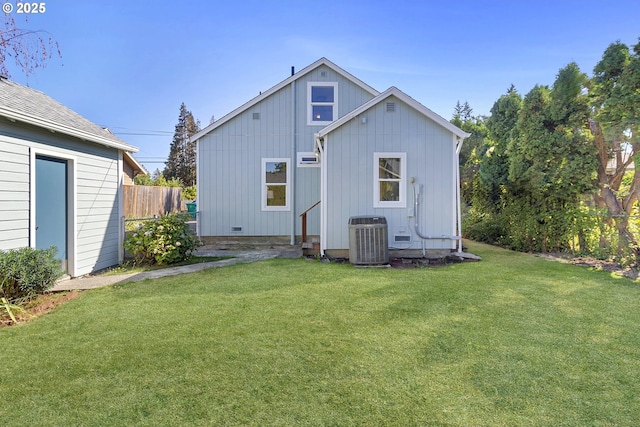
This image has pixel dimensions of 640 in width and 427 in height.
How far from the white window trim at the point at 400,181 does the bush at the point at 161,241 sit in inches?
179

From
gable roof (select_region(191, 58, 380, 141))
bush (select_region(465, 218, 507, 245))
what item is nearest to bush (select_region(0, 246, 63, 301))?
gable roof (select_region(191, 58, 380, 141))

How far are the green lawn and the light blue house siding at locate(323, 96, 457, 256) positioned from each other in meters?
2.72

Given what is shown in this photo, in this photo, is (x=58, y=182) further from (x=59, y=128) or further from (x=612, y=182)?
(x=612, y=182)

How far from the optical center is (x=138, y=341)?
3277mm

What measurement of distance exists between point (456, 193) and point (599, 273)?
10.0 feet

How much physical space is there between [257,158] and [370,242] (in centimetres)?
496

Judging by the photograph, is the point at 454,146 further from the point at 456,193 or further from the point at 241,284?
→ the point at 241,284

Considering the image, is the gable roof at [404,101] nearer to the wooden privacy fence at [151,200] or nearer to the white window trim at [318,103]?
the white window trim at [318,103]

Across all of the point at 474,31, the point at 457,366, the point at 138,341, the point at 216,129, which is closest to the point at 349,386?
the point at 457,366

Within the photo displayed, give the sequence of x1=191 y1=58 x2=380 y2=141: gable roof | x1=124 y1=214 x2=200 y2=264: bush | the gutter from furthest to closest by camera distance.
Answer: x1=191 y1=58 x2=380 y2=141: gable roof
x1=124 y1=214 x2=200 y2=264: bush
the gutter

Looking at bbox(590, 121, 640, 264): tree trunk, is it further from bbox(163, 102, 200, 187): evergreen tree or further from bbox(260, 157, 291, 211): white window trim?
bbox(163, 102, 200, 187): evergreen tree

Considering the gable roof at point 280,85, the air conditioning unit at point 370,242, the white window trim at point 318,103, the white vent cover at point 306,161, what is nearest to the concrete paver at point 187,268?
the air conditioning unit at point 370,242

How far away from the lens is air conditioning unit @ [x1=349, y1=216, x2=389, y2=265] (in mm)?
7012

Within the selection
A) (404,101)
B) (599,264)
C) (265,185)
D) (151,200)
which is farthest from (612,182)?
(151,200)
